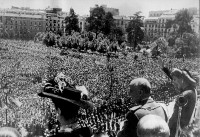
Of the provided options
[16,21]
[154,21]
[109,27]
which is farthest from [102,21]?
[16,21]

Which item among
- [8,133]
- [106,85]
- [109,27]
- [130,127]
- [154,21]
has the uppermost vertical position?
[154,21]

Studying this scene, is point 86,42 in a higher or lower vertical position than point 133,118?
lower

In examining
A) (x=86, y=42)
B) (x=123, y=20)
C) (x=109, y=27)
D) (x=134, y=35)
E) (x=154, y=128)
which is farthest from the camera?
(x=86, y=42)

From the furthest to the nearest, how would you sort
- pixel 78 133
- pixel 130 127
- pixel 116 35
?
pixel 116 35, pixel 130 127, pixel 78 133

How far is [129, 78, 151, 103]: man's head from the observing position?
137 cm

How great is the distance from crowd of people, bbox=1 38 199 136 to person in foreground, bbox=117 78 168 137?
1.85 meters

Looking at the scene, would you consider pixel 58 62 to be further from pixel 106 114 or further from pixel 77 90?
pixel 77 90

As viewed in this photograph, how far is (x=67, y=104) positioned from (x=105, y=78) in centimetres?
676

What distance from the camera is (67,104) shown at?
1.14m

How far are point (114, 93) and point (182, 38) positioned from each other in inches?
147

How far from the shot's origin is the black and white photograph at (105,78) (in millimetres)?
1186

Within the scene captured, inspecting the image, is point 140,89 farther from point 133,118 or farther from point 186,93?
point 186,93

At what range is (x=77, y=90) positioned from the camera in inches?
46.4

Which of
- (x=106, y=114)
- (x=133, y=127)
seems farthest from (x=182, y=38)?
(x=133, y=127)
